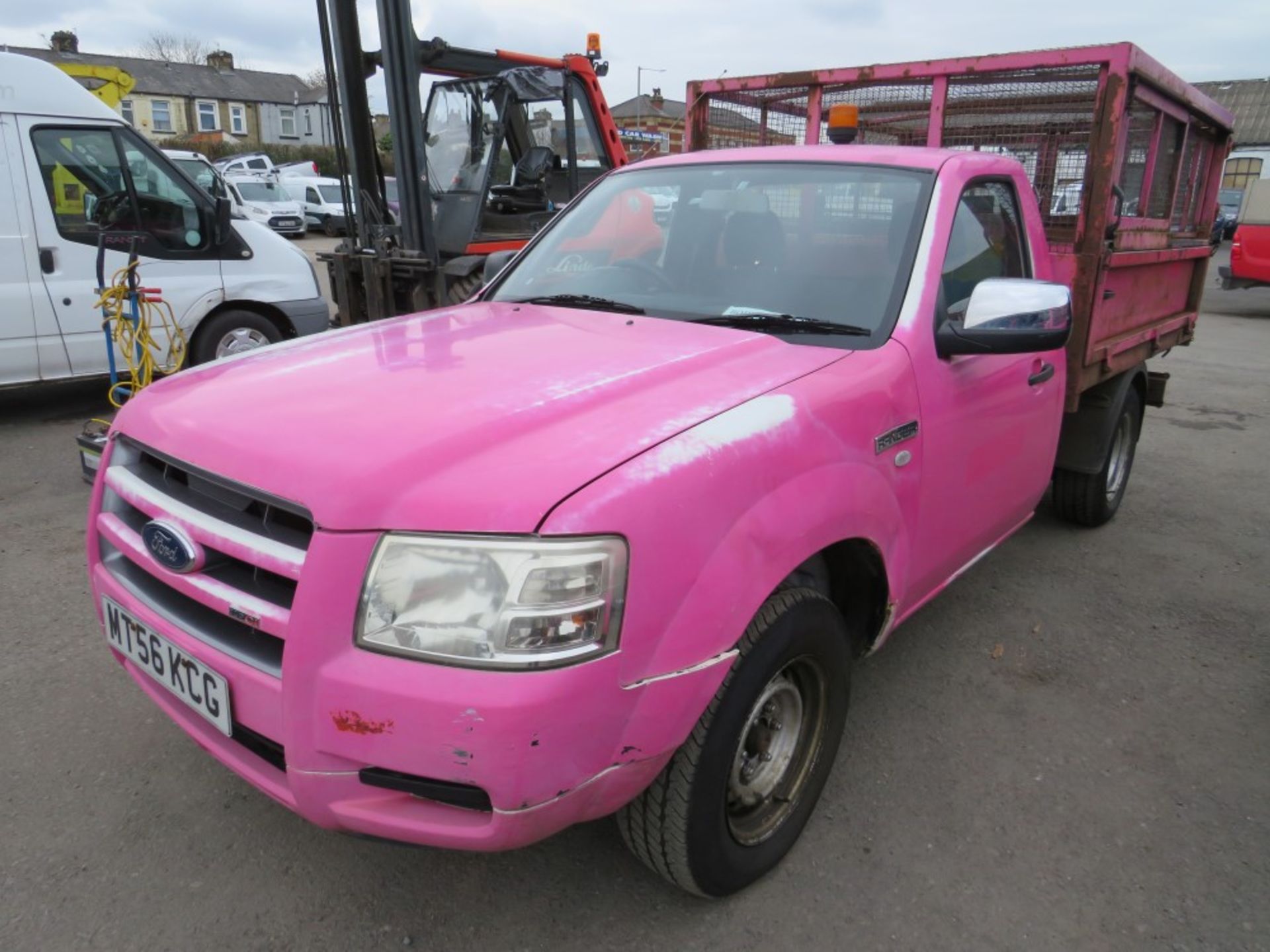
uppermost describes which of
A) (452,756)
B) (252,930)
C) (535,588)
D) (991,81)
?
(991,81)

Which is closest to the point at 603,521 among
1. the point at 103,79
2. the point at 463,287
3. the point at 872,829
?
the point at 872,829

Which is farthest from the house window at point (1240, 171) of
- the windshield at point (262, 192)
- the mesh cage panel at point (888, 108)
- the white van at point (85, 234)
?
the white van at point (85, 234)

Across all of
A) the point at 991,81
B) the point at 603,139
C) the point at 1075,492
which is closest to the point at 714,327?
the point at 991,81

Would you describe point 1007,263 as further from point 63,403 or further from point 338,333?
point 63,403

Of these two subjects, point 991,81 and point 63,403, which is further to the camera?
point 63,403

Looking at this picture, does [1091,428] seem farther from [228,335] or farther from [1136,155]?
[228,335]

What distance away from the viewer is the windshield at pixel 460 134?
7906 mm

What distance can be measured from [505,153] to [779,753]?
7.23 metres

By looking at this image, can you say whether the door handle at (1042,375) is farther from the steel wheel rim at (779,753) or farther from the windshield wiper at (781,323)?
the steel wheel rim at (779,753)

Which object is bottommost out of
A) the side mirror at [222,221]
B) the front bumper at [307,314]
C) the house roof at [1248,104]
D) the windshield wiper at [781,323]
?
the front bumper at [307,314]

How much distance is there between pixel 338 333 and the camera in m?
2.83

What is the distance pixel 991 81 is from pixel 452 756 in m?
4.10

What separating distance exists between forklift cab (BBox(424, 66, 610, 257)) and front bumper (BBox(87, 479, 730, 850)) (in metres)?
6.54

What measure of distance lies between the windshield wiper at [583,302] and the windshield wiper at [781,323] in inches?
11.1
